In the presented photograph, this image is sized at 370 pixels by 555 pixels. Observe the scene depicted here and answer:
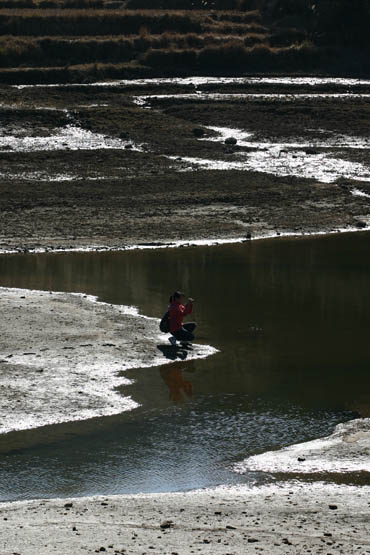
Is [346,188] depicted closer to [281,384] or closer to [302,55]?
[281,384]

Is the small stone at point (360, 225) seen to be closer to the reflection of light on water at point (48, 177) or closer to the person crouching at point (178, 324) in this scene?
the reflection of light on water at point (48, 177)

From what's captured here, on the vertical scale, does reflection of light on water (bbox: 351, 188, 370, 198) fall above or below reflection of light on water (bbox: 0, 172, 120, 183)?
below

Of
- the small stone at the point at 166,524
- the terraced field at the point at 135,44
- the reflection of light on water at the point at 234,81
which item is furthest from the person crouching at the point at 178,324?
the terraced field at the point at 135,44

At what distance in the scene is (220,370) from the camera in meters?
20.4

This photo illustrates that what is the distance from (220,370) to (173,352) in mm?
1126

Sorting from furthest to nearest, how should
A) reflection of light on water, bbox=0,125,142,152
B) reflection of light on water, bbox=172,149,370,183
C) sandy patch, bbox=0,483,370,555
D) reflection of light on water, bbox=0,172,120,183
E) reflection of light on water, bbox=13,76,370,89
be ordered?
reflection of light on water, bbox=13,76,370,89
reflection of light on water, bbox=0,125,142,152
reflection of light on water, bbox=172,149,370,183
reflection of light on water, bbox=0,172,120,183
sandy patch, bbox=0,483,370,555

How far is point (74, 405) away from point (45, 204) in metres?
17.6

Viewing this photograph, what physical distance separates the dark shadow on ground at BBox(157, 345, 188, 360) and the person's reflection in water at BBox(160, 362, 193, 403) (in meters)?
0.28

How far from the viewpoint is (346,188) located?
1524 inches

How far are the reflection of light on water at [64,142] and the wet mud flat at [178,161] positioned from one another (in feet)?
0.23

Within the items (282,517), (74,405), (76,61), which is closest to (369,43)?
(76,61)

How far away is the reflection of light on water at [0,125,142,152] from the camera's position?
41.9m

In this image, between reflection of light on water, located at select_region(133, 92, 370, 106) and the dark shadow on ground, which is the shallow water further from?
reflection of light on water, located at select_region(133, 92, 370, 106)

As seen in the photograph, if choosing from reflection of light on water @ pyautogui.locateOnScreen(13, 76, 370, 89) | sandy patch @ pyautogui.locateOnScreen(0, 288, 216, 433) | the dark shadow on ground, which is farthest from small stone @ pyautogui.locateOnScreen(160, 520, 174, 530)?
reflection of light on water @ pyautogui.locateOnScreen(13, 76, 370, 89)
